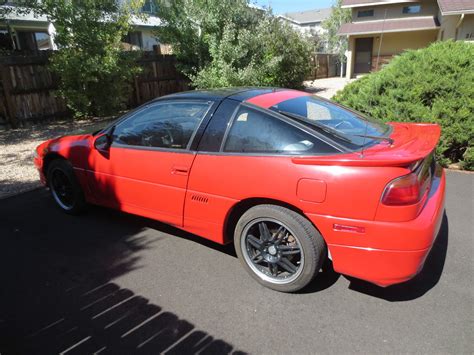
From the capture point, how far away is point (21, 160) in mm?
7098

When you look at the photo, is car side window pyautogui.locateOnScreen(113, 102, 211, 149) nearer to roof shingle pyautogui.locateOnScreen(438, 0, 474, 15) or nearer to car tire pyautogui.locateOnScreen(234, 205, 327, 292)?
car tire pyautogui.locateOnScreen(234, 205, 327, 292)

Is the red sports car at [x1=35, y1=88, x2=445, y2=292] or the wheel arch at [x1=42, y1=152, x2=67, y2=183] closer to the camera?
the red sports car at [x1=35, y1=88, x2=445, y2=292]

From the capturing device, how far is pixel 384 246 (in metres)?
2.45

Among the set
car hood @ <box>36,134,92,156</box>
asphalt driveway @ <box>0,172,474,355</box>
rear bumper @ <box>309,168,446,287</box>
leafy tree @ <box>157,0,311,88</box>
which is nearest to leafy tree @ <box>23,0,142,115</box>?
leafy tree @ <box>157,0,311,88</box>

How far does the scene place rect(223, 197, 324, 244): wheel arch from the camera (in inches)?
109

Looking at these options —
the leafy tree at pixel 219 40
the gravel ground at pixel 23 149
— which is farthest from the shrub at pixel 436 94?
the leafy tree at pixel 219 40

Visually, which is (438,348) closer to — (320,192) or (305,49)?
(320,192)

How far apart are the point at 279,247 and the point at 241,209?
1.54 ft

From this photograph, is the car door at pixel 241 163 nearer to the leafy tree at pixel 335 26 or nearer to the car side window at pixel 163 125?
the car side window at pixel 163 125

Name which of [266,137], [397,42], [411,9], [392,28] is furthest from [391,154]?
[411,9]

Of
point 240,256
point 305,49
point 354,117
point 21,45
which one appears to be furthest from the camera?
point 21,45

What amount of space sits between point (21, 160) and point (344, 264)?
6763 millimetres

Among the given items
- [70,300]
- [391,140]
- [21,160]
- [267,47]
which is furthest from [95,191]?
[267,47]

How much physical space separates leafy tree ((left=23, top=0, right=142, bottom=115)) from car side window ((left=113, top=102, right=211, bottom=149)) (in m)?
6.68
